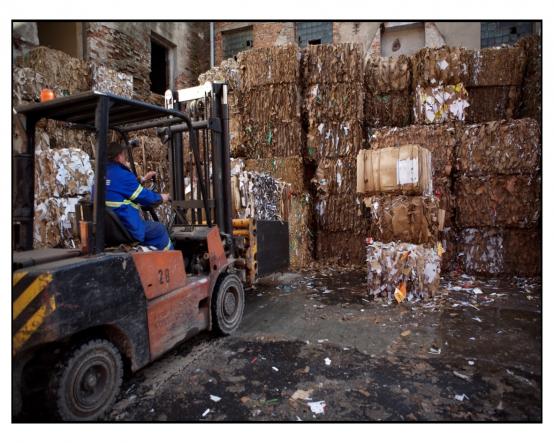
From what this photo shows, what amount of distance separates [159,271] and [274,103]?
6491 millimetres

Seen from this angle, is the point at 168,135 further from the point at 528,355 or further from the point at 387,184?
the point at 528,355

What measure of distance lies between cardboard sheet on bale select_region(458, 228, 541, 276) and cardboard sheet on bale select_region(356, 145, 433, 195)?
7.52ft

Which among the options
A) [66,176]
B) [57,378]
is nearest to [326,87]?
[66,176]

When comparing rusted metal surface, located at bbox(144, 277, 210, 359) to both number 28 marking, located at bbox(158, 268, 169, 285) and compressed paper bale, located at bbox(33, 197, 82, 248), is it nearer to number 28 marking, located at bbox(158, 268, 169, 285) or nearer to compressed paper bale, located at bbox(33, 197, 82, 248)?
number 28 marking, located at bbox(158, 268, 169, 285)

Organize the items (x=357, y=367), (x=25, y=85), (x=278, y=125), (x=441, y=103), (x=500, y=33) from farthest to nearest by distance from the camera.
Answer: (x=500, y=33) < (x=278, y=125) < (x=441, y=103) < (x=25, y=85) < (x=357, y=367)

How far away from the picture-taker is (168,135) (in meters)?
5.34

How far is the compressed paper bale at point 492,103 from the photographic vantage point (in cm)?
830

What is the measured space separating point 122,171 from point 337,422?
2.88m

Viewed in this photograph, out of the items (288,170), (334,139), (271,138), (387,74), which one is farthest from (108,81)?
(387,74)

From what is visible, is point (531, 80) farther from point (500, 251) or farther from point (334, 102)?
point (334, 102)

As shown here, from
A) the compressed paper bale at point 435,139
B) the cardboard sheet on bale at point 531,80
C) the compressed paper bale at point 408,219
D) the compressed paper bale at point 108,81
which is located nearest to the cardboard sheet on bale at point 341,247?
the compressed paper bale at point 435,139

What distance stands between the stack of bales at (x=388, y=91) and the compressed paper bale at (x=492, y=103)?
1.34 m

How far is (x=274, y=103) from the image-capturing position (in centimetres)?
900

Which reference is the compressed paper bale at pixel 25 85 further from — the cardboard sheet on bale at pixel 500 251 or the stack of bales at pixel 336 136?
the cardboard sheet on bale at pixel 500 251
